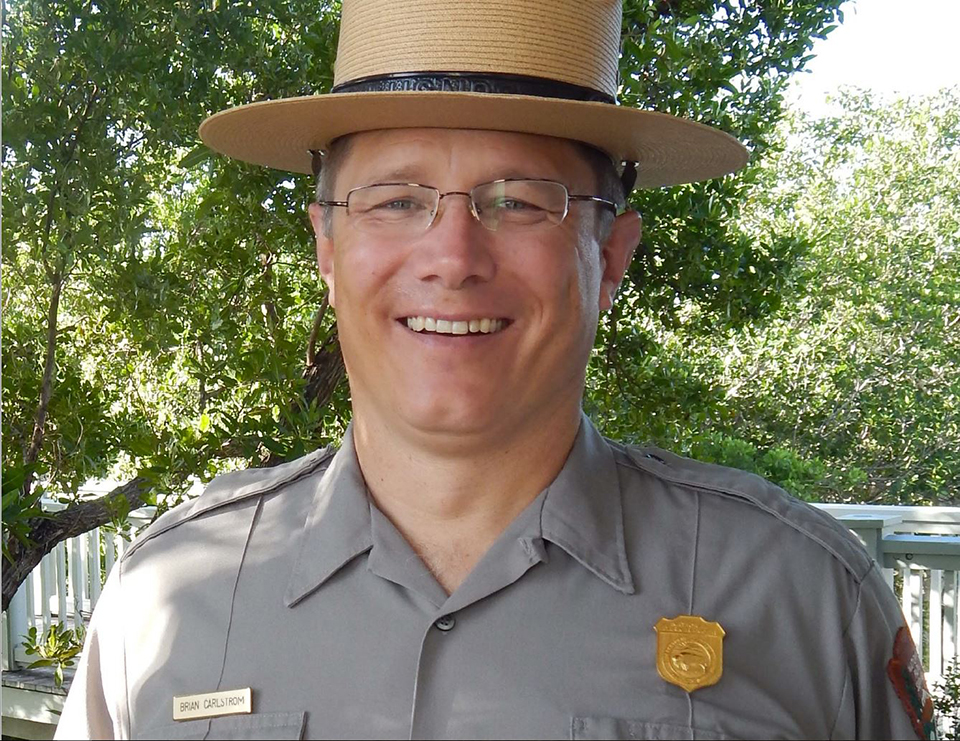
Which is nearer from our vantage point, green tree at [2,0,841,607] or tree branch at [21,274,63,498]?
green tree at [2,0,841,607]

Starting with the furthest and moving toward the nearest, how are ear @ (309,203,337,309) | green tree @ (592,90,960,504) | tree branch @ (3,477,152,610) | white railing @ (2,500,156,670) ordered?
white railing @ (2,500,156,670)
green tree @ (592,90,960,504)
tree branch @ (3,477,152,610)
ear @ (309,203,337,309)

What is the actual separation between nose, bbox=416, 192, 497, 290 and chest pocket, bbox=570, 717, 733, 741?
436mm

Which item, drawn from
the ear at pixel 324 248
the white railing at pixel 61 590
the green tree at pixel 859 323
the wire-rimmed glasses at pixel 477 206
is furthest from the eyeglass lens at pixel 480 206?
the white railing at pixel 61 590

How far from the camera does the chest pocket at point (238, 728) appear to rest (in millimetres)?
1127

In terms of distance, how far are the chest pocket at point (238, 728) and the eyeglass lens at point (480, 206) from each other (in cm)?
50

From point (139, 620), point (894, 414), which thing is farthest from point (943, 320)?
point (139, 620)

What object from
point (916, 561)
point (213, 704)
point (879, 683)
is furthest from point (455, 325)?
point (916, 561)

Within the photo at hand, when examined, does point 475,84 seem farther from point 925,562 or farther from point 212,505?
point 925,562

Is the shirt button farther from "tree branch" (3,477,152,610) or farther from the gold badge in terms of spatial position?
"tree branch" (3,477,152,610)

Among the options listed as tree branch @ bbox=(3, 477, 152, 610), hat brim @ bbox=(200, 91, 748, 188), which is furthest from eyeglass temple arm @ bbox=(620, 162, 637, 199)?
tree branch @ bbox=(3, 477, 152, 610)

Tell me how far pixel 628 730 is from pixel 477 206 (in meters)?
0.53

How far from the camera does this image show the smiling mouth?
3.78 ft

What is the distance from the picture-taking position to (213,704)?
3.81 feet

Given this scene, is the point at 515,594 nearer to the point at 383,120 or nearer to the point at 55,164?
the point at 383,120
